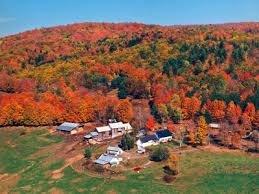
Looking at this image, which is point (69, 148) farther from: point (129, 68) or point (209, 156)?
point (129, 68)

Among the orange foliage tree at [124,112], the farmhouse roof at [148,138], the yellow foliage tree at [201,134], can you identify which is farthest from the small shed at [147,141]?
the orange foliage tree at [124,112]

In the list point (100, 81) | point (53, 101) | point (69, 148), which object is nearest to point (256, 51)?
point (100, 81)

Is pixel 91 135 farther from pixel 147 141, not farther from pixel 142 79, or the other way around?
pixel 142 79

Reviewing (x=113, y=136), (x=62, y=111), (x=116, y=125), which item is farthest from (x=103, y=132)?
(x=62, y=111)

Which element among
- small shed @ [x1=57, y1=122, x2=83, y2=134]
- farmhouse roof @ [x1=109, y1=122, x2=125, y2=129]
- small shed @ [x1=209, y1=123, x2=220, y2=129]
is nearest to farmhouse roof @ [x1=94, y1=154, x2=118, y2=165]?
farmhouse roof @ [x1=109, y1=122, x2=125, y2=129]

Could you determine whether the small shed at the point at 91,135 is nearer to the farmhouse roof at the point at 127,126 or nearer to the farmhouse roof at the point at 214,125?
the farmhouse roof at the point at 127,126
